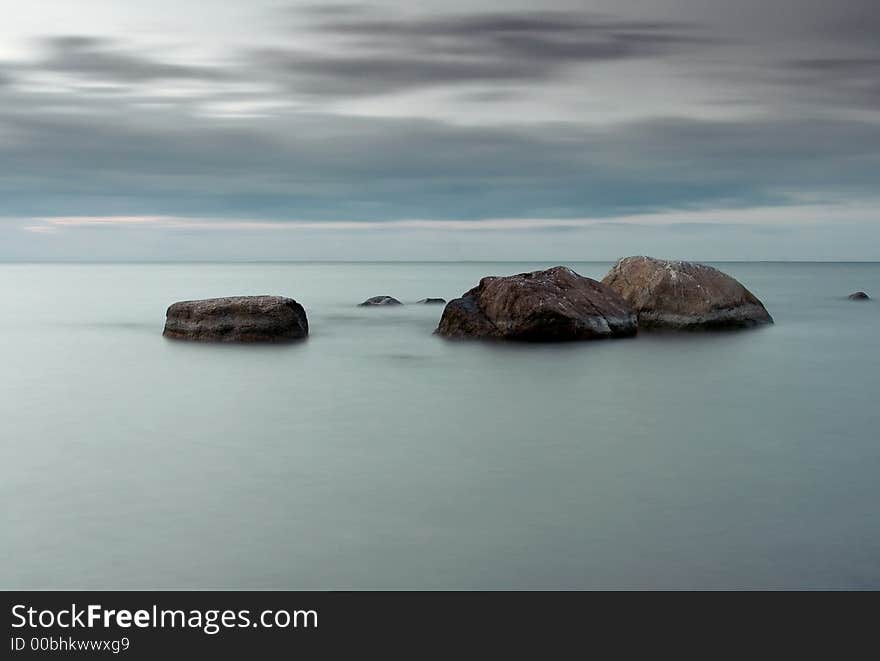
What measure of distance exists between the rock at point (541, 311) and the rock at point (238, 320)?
310 centimetres

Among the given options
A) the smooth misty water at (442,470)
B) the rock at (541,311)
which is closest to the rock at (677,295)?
the rock at (541,311)

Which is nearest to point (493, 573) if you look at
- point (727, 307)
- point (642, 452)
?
point (642, 452)

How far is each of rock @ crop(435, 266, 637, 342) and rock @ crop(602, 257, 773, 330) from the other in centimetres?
127

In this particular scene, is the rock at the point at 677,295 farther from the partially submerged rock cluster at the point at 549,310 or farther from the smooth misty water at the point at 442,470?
the smooth misty water at the point at 442,470

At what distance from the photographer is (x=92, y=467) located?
7398mm

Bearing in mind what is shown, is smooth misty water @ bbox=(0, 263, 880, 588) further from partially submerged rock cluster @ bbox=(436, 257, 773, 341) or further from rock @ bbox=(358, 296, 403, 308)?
rock @ bbox=(358, 296, 403, 308)

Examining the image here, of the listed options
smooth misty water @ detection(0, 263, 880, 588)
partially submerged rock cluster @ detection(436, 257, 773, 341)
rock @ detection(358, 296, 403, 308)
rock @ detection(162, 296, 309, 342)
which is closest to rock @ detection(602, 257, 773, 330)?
partially submerged rock cluster @ detection(436, 257, 773, 341)

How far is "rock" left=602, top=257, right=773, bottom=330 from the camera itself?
1817 centimetres

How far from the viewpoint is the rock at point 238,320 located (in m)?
15.8

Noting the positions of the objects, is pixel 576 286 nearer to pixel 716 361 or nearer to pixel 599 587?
pixel 716 361

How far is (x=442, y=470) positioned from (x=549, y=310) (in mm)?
8621

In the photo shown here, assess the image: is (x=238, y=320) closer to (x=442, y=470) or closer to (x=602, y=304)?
(x=602, y=304)

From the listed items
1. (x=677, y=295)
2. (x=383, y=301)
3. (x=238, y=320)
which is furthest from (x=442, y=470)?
(x=383, y=301)
